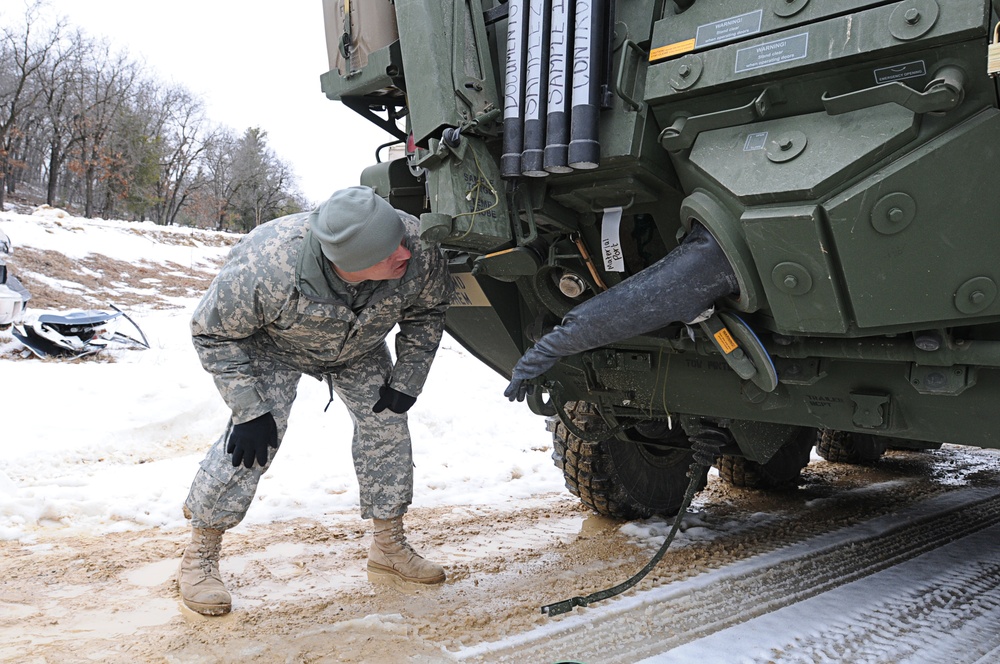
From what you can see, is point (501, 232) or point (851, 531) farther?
point (851, 531)

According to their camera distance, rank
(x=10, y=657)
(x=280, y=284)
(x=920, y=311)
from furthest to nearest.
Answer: (x=280, y=284), (x=10, y=657), (x=920, y=311)

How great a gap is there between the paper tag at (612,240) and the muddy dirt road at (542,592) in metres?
1.25

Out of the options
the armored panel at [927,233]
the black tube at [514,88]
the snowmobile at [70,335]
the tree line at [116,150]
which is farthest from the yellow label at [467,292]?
the tree line at [116,150]

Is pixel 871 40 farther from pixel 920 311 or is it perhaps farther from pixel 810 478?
pixel 810 478

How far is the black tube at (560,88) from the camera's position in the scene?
2486mm

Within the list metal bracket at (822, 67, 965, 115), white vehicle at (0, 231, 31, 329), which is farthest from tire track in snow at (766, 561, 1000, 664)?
white vehicle at (0, 231, 31, 329)

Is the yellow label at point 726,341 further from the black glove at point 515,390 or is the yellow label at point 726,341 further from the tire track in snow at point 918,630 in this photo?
the tire track in snow at point 918,630

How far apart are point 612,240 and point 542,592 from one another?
139 cm

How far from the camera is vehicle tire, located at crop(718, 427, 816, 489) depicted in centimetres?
483

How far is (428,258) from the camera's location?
3230mm

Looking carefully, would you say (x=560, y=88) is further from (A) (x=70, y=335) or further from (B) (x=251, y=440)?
(A) (x=70, y=335)

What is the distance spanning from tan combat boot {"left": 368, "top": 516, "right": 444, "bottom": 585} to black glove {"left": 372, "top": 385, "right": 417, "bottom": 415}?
0.47m

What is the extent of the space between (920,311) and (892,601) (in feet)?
4.73

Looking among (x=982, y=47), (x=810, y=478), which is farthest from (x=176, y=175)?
(x=982, y=47)
